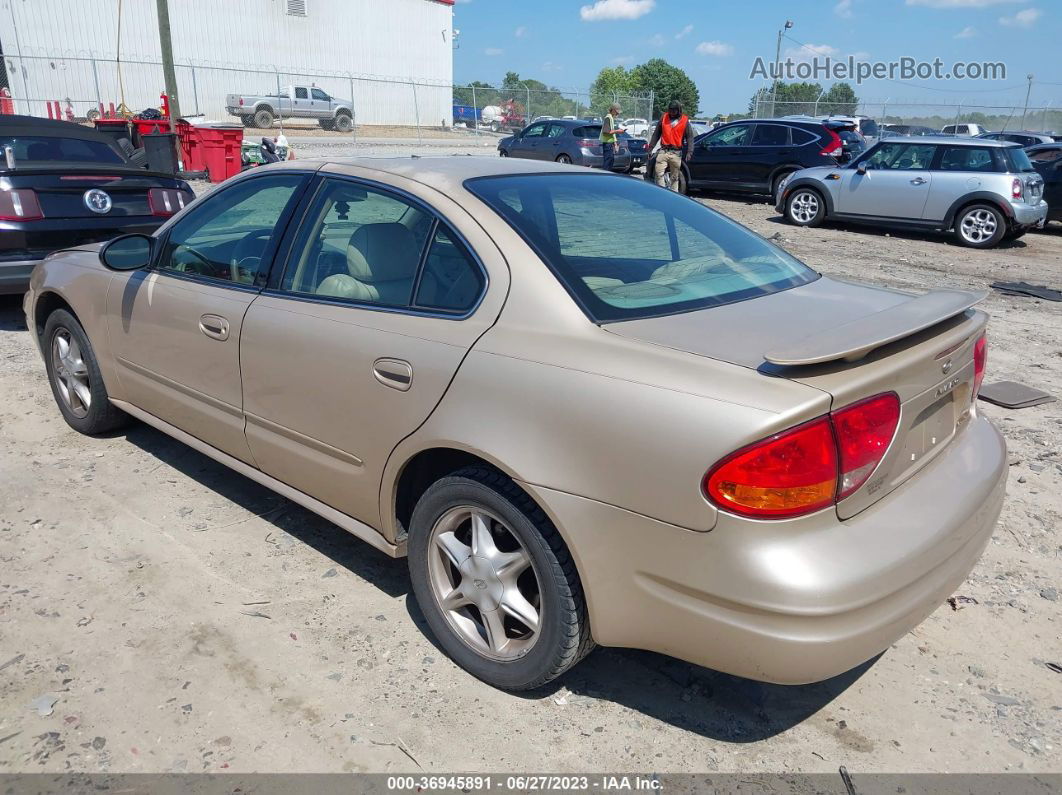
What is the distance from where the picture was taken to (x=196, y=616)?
3.08m

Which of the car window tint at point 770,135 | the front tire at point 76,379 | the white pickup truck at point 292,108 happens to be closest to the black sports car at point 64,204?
the front tire at point 76,379

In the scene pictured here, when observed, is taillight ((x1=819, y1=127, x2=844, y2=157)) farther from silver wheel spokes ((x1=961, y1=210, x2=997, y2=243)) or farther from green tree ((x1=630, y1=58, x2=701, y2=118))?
green tree ((x1=630, y1=58, x2=701, y2=118))

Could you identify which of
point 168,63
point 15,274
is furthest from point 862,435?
point 168,63

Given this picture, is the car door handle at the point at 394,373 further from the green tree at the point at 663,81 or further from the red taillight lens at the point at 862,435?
the green tree at the point at 663,81

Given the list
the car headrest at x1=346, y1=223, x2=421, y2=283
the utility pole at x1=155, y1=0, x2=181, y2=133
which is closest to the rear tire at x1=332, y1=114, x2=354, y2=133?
the utility pole at x1=155, y1=0, x2=181, y2=133

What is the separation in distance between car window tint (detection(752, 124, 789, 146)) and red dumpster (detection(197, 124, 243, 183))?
10535 millimetres

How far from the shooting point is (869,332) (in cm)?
227

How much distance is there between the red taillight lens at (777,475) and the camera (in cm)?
201

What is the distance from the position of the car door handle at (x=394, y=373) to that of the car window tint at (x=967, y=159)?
1220 cm

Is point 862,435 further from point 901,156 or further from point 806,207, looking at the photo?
point 806,207

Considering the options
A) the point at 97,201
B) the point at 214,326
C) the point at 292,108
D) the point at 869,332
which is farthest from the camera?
the point at 292,108

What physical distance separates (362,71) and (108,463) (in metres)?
50.7

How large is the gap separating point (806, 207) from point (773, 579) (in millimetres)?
13292

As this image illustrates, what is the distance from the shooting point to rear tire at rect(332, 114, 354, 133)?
131ft
